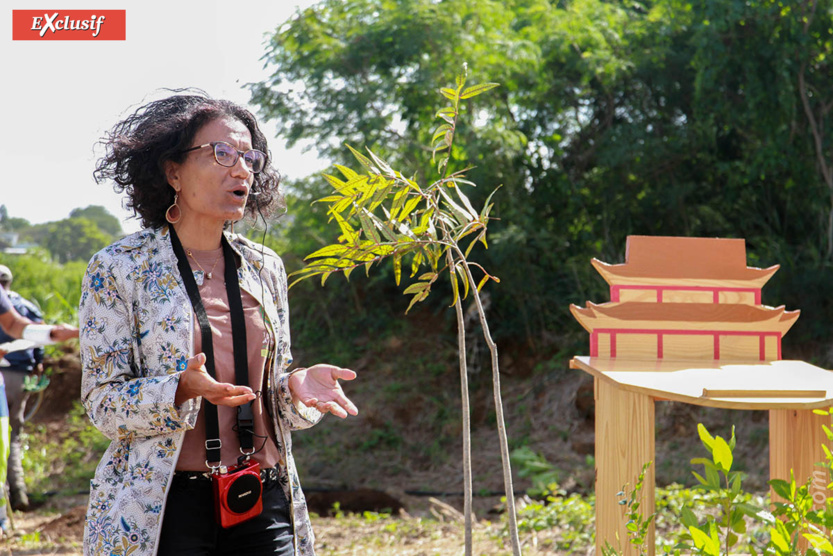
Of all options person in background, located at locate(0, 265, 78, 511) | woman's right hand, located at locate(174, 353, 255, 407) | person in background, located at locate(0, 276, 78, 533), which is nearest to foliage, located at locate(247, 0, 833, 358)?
person in background, located at locate(0, 265, 78, 511)

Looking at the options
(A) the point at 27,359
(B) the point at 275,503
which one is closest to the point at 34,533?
(A) the point at 27,359

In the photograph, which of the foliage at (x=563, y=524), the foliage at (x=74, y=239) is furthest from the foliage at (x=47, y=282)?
the foliage at (x=563, y=524)

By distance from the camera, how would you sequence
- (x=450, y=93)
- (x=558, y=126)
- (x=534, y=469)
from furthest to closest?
(x=558, y=126), (x=534, y=469), (x=450, y=93)

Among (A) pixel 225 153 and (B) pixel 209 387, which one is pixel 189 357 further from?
(A) pixel 225 153

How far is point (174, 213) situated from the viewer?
177 centimetres

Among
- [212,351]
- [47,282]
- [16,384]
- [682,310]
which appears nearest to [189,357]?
[212,351]

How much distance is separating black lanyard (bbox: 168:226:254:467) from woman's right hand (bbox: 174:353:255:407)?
16 cm

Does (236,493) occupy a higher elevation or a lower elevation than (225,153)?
lower

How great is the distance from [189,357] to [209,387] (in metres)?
0.21

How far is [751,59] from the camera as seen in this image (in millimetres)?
6156

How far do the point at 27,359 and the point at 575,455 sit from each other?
4.21 meters

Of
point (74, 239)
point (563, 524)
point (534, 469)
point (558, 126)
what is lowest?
point (534, 469)

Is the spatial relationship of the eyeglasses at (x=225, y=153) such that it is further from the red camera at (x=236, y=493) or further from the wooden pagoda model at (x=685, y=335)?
the wooden pagoda model at (x=685, y=335)

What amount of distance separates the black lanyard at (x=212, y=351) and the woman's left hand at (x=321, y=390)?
107 mm
